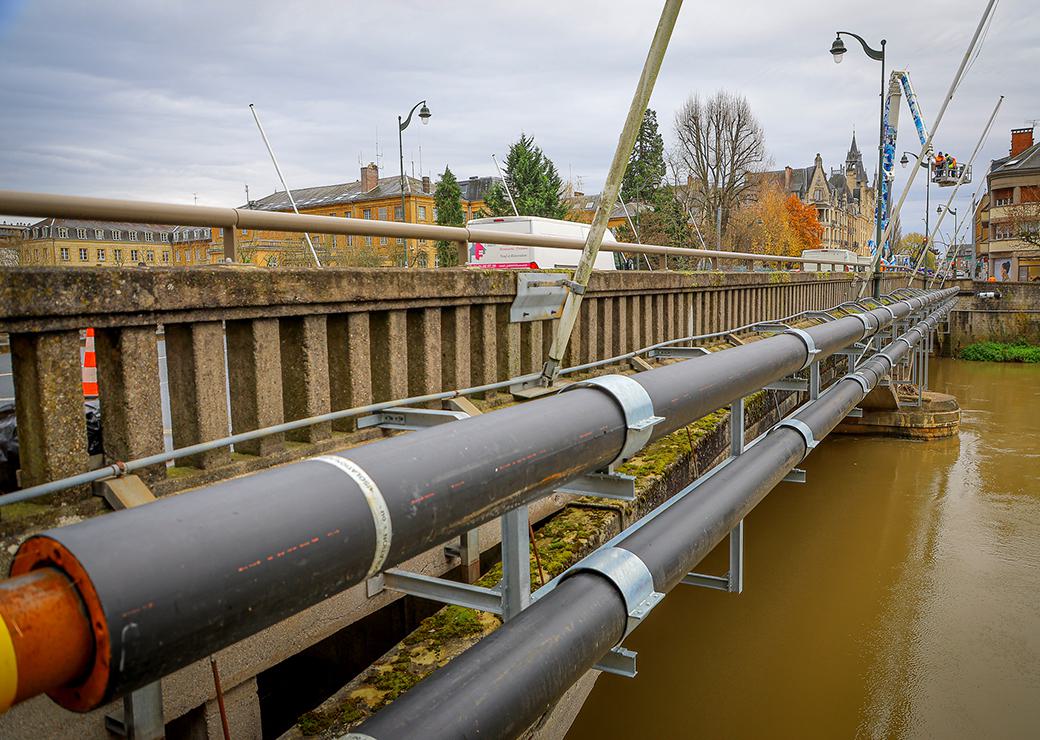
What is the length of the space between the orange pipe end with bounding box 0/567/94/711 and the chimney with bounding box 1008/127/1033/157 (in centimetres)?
8523

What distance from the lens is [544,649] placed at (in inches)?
88.7

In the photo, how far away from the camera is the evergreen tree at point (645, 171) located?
58.5m

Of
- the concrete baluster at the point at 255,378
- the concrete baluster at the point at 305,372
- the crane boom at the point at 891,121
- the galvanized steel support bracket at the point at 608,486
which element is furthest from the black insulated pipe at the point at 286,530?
the crane boom at the point at 891,121

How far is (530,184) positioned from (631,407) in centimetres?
5040

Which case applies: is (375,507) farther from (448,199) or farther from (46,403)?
(448,199)

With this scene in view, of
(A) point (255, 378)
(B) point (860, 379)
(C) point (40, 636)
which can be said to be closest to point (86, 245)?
(A) point (255, 378)

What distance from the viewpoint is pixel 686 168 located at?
1970 inches

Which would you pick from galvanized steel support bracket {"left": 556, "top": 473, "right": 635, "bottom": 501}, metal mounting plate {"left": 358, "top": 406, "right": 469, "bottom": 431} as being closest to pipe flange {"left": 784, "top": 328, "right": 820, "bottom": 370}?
galvanized steel support bracket {"left": 556, "top": 473, "right": 635, "bottom": 501}

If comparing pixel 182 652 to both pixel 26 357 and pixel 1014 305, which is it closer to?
pixel 26 357

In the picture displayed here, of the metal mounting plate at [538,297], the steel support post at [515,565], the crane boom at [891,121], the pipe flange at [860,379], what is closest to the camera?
the steel support post at [515,565]

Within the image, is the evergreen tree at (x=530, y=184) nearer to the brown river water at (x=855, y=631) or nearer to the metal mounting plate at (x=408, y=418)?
the brown river water at (x=855, y=631)

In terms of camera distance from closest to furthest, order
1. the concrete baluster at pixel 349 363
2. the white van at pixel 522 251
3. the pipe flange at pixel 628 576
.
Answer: the pipe flange at pixel 628 576, the concrete baluster at pixel 349 363, the white van at pixel 522 251

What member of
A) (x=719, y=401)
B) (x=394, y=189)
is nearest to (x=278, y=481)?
(x=719, y=401)

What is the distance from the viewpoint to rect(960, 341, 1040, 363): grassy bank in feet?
123
